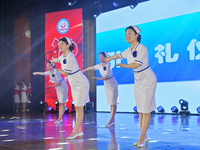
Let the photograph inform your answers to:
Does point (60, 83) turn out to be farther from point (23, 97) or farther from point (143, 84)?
point (23, 97)

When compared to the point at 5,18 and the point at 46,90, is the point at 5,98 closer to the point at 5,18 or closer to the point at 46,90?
the point at 46,90

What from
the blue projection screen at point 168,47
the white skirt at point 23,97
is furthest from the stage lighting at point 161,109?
the white skirt at point 23,97

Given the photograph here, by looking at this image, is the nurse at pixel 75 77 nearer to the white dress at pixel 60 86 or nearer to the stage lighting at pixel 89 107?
the white dress at pixel 60 86

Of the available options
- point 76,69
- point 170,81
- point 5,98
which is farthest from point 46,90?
point 76,69

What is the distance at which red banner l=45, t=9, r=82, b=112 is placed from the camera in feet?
33.3

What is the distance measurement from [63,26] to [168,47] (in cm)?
392

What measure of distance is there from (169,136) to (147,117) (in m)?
0.83

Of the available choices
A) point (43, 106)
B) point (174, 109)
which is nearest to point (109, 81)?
point (174, 109)

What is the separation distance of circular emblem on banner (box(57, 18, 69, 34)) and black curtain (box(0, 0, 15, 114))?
1.82 metres

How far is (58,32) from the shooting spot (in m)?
10.6

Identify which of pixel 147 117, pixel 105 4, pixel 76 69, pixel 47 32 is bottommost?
pixel 147 117

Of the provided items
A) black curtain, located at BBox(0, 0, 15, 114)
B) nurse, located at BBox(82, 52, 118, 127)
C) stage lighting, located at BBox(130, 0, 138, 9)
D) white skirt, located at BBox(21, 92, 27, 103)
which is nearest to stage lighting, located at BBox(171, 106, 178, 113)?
nurse, located at BBox(82, 52, 118, 127)

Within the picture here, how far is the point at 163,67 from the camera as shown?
28.5 ft

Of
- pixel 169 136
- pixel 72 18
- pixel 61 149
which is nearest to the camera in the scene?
pixel 61 149
